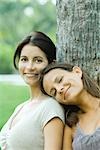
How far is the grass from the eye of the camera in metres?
8.25

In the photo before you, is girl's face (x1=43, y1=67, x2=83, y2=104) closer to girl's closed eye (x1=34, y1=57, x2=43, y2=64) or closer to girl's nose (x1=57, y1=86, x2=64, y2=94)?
girl's nose (x1=57, y1=86, x2=64, y2=94)

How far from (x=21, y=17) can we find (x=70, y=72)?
15113 millimetres

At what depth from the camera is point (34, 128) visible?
2840mm

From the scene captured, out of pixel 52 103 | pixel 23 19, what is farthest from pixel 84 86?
pixel 23 19

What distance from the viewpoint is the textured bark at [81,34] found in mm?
3016

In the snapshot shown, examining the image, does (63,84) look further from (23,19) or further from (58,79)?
(23,19)

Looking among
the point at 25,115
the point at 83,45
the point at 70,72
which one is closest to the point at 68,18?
the point at 83,45

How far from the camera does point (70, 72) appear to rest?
2.87 metres

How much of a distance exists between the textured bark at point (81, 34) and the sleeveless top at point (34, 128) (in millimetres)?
317

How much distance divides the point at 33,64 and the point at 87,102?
1.23ft

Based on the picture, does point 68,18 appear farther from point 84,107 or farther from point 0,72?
point 0,72

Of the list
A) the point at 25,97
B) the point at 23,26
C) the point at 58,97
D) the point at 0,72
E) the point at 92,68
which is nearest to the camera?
the point at 58,97

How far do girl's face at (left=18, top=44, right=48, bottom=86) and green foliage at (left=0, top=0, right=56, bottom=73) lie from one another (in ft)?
45.7

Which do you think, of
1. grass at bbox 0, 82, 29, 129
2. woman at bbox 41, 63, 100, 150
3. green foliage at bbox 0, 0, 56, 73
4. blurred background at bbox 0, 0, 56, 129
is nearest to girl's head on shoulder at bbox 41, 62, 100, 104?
woman at bbox 41, 63, 100, 150
